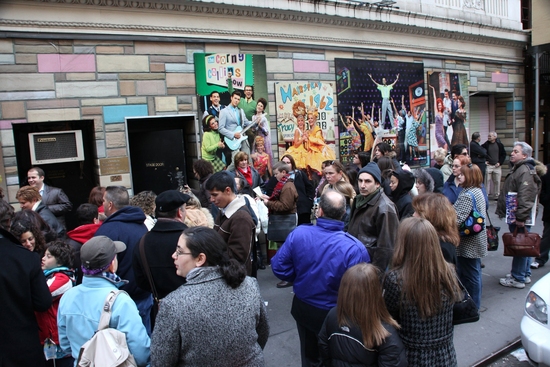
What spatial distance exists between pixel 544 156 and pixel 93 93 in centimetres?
1607

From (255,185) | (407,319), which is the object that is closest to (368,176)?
(407,319)

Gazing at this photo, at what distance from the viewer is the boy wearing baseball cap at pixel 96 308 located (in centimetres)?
274

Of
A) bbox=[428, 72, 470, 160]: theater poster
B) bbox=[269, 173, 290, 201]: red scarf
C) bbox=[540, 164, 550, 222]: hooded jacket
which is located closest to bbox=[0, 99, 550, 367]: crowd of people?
bbox=[269, 173, 290, 201]: red scarf

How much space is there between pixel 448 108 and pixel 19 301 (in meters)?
12.8

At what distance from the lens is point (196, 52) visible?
8.39 metres

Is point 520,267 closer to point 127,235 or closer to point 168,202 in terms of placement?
point 168,202

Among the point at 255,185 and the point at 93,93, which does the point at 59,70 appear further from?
the point at 255,185

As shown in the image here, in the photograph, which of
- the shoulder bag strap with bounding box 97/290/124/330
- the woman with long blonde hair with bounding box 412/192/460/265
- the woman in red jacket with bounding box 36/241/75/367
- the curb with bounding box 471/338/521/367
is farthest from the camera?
the curb with bounding box 471/338/521/367

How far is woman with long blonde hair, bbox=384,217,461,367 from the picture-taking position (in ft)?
9.34

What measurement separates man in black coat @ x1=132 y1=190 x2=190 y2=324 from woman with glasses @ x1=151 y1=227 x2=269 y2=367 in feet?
2.52

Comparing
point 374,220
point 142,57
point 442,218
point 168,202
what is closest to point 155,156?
point 142,57

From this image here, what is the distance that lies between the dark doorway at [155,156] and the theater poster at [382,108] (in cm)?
409

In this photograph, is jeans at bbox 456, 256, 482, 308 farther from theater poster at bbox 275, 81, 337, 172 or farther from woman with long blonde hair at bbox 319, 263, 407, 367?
theater poster at bbox 275, 81, 337, 172

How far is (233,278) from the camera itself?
2.47 m
